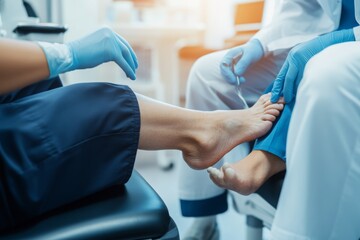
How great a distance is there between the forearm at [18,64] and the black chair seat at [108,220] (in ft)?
0.75

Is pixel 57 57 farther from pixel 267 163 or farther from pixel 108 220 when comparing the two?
pixel 267 163

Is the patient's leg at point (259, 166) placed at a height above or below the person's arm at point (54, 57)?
below

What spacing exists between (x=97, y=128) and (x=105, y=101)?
0.18 ft

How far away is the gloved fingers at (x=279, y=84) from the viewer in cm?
81

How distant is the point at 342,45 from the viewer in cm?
75

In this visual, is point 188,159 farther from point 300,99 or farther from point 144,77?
point 144,77

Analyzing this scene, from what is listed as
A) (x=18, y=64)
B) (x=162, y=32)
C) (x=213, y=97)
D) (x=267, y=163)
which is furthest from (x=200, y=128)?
(x=162, y=32)

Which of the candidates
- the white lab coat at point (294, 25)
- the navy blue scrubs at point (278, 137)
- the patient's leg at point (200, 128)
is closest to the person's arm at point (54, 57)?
the patient's leg at point (200, 128)

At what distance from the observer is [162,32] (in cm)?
230

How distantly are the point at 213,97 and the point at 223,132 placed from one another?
24cm

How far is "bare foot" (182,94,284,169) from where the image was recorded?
2.74 ft

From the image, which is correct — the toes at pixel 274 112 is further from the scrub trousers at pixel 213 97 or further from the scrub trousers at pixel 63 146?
the scrub trousers at pixel 63 146

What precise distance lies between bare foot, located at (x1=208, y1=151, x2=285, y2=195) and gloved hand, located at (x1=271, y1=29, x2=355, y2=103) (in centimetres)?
14

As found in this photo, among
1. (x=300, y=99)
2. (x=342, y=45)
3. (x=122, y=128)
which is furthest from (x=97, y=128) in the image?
(x=342, y=45)
